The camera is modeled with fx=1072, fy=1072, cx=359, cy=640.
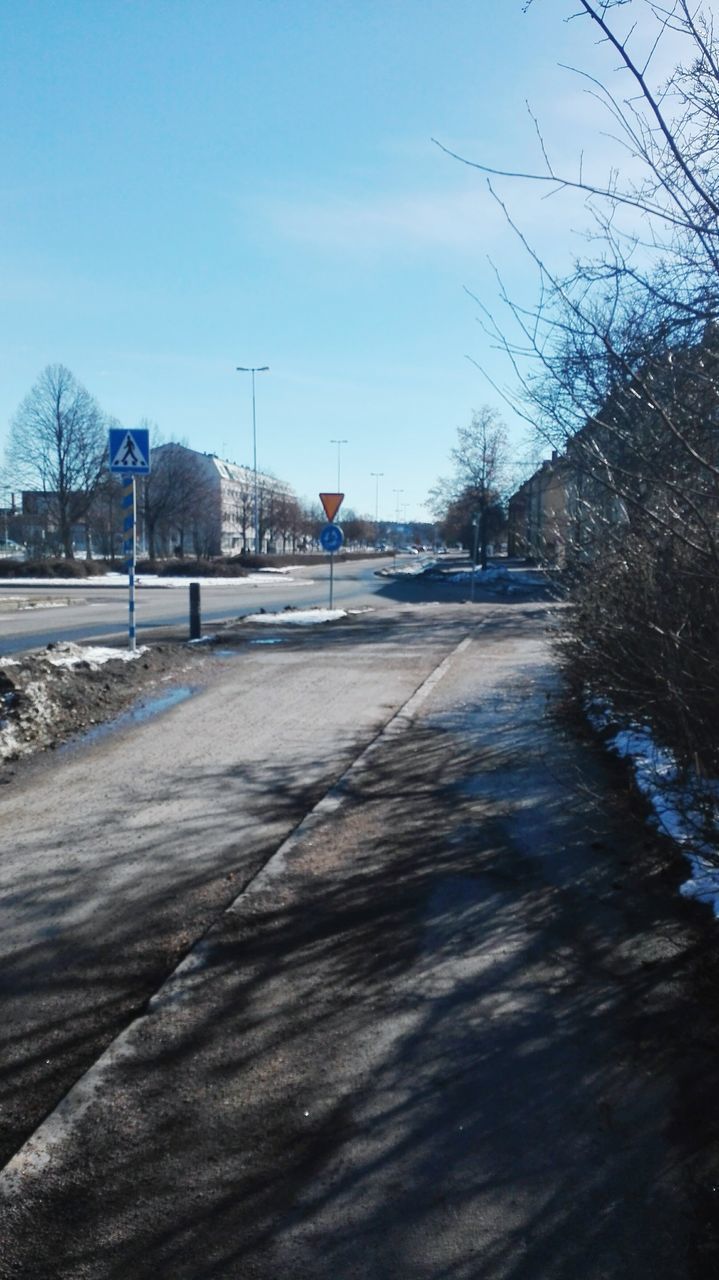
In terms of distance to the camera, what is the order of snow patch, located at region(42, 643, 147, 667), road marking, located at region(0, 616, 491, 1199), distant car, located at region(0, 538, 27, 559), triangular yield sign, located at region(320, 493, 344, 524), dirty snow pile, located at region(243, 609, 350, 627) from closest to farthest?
road marking, located at region(0, 616, 491, 1199)
snow patch, located at region(42, 643, 147, 667)
dirty snow pile, located at region(243, 609, 350, 627)
triangular yield sign, located at region(320, 493, 344, 524)
distant car, located at region(0, 538, 27, 559)

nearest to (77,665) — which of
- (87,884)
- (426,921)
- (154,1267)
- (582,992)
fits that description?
(87,884)

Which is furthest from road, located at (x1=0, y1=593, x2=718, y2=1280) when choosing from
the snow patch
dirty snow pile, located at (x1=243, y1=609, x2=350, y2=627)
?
dirty snow pile, located at (x1=243, y1=609, x2=350, y2=627)

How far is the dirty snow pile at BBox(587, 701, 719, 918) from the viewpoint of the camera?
4621 mm

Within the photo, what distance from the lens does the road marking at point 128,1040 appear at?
321 centimetres

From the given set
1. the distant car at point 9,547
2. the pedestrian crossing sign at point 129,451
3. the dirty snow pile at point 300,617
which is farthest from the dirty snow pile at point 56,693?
the distant car at point 9,547

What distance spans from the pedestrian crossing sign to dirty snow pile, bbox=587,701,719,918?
8.82 m

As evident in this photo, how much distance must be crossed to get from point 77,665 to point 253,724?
3343 mm

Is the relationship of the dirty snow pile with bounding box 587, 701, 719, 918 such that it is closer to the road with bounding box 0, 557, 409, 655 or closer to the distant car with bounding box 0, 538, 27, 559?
the road with bounding box 0, 557, 409, 655

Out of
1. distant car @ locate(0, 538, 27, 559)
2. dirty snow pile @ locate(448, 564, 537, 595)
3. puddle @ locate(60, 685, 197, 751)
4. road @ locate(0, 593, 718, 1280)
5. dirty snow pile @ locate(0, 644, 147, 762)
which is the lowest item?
road @ locate(0, 593, 718, 1280)

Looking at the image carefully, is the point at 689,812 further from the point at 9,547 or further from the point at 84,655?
the point at 9,547

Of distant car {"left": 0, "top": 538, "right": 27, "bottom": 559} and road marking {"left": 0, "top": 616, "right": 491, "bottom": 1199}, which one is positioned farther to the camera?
distant car {"left": 0, "top": 538, "right": 27, "bottom": 559}

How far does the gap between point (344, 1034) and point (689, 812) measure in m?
2.26

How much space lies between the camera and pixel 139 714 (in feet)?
36.4

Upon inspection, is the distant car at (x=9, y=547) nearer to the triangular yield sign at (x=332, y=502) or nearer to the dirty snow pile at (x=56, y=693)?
the triangular yield sign at (x=332, y=502)
